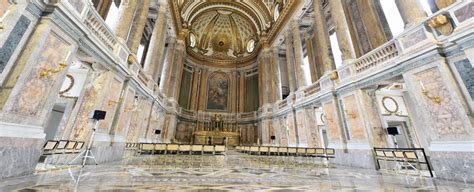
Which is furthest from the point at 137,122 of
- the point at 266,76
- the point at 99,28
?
the point at 266,76

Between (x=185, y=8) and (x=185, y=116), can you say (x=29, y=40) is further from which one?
(x=185, y=8)

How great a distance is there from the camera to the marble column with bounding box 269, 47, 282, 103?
1631 centimetres

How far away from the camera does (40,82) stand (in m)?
3.72

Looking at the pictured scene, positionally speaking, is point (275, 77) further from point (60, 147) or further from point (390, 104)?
point (60, 147)

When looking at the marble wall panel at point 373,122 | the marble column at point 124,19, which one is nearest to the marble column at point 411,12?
the marble wall panel at point 373,122

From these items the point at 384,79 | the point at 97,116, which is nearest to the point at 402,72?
the point at 384,79

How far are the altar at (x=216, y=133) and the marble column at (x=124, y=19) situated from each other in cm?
1309

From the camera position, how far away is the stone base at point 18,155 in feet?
9.85

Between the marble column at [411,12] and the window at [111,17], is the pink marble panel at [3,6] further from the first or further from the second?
the marble column at [411,12]

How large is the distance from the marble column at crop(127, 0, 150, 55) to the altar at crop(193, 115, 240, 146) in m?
12.1

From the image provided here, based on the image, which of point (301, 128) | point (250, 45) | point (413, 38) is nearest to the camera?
point (413, 38)

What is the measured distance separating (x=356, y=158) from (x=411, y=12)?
17.9 ft

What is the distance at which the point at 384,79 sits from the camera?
21.0 ft

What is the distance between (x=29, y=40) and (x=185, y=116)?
1659 cm
